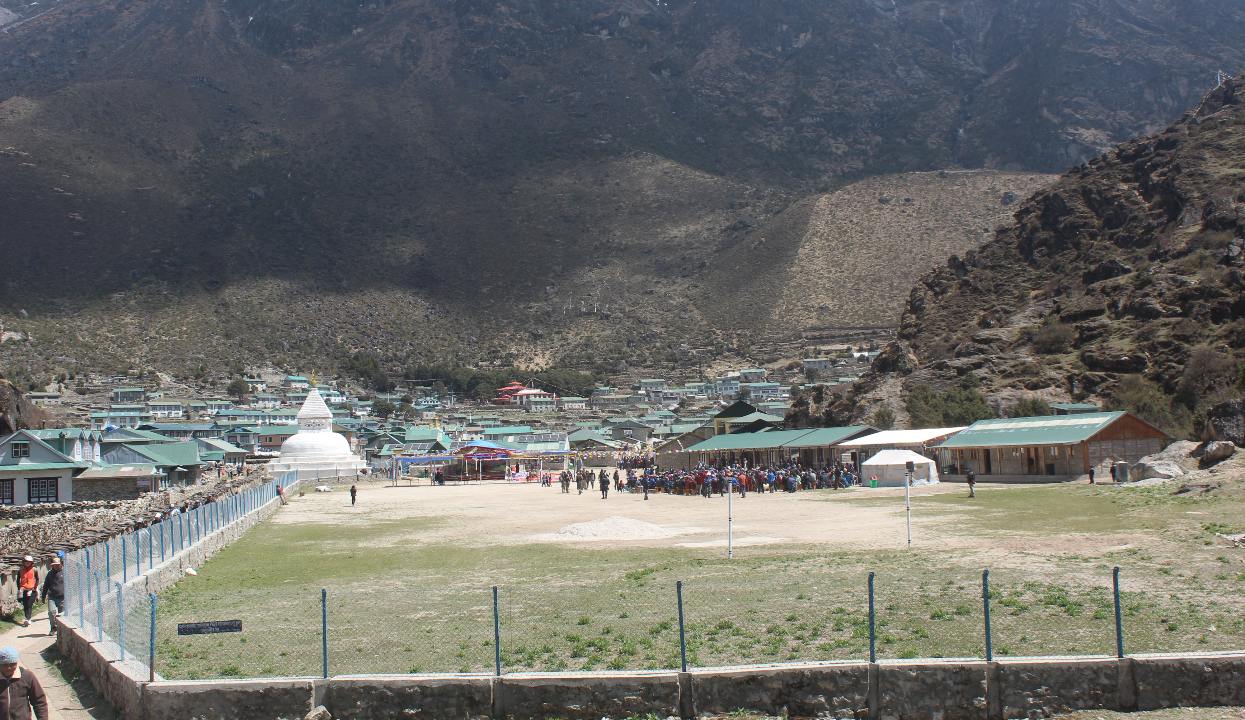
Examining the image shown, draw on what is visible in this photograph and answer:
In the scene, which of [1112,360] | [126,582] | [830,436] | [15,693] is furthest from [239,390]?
[15,693]

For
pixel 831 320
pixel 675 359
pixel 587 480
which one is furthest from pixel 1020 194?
pixel 587 480

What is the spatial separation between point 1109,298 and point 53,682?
57.2 metres

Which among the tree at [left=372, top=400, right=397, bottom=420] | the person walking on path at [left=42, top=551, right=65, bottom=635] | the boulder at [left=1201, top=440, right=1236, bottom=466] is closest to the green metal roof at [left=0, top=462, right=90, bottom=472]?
the person walking on path at [left=42, top=551, right=65, bottom=635]

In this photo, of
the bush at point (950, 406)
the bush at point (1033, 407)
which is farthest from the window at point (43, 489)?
the bush at point (1033, 407)

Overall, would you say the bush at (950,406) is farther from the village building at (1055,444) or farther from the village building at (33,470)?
the village building at (33,470)

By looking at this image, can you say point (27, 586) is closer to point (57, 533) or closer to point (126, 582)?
point (126, 582)

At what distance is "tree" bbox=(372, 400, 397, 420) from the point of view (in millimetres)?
125106

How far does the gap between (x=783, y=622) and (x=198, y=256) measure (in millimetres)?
145217

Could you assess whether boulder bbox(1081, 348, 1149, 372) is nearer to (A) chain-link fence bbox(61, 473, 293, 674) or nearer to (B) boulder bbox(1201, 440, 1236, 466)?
(B) boulder bbox(1201, 440, 1236, 466)

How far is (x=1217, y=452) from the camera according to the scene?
29500mm

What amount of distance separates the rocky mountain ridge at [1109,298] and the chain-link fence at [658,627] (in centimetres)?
3410

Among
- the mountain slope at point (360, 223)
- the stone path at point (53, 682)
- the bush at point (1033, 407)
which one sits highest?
the mountain slope at point (360, 223)

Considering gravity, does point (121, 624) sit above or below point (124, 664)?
above

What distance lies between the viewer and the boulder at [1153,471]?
3112 cm
